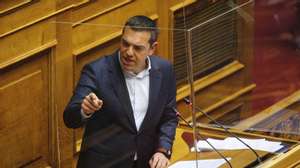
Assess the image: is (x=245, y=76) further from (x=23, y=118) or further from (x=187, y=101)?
(x=23, y=118)

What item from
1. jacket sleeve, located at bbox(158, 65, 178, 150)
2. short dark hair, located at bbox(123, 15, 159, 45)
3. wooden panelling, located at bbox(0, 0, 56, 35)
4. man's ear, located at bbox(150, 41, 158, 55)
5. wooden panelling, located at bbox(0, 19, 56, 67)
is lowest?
jacket sleeve, located at bbox(158, 65, 178, 150)

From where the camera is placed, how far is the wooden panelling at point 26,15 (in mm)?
4309

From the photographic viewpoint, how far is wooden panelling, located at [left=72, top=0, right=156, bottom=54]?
13.4ft


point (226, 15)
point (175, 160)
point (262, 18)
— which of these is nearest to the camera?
point (175, 160)

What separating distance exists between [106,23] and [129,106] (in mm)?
808

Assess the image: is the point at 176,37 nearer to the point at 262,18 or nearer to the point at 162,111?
the point at 162,111

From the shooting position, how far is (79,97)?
3865mm

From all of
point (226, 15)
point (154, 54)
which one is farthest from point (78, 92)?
point (226, 15)

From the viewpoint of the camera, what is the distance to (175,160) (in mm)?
4133

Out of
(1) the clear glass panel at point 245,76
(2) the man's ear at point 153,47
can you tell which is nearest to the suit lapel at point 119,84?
(2) the man's ear at point 153,47

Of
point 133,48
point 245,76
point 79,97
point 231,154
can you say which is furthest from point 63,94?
point 245,76

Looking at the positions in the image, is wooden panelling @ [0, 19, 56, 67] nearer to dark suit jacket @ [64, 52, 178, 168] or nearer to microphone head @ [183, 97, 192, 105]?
dark suit jacket @ [64, 52, 178, 168]

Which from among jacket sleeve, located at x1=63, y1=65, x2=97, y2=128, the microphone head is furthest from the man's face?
the microphone head

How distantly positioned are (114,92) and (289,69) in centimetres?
115
